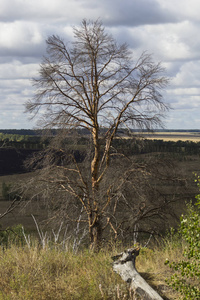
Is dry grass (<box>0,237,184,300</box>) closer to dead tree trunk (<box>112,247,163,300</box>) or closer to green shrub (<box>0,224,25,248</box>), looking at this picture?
dead tree trunk (<box>112,247,163,300</box>)

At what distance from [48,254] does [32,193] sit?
7.71m

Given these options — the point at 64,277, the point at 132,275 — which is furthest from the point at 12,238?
the point at 132,275

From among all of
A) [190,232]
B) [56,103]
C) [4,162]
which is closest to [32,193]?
[56,103]

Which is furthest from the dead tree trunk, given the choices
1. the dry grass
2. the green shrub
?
the green shrub

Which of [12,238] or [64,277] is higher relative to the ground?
[64,277]

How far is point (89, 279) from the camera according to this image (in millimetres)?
6160

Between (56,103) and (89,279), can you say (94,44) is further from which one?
(89,279)

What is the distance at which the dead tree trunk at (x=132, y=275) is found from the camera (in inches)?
225

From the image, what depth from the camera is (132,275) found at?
20.1 feet

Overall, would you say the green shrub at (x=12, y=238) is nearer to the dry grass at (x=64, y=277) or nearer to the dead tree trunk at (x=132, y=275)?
the dry grass at (x=64, y=277)

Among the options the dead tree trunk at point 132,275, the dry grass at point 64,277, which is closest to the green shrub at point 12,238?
the dry grass at point 64,277

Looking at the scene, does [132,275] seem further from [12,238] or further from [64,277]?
[12,238]

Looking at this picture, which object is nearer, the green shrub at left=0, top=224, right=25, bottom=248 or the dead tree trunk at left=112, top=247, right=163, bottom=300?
the dead tree trunk at left=112, top=247, right=163, bottom=300

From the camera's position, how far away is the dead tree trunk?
5715 mm
